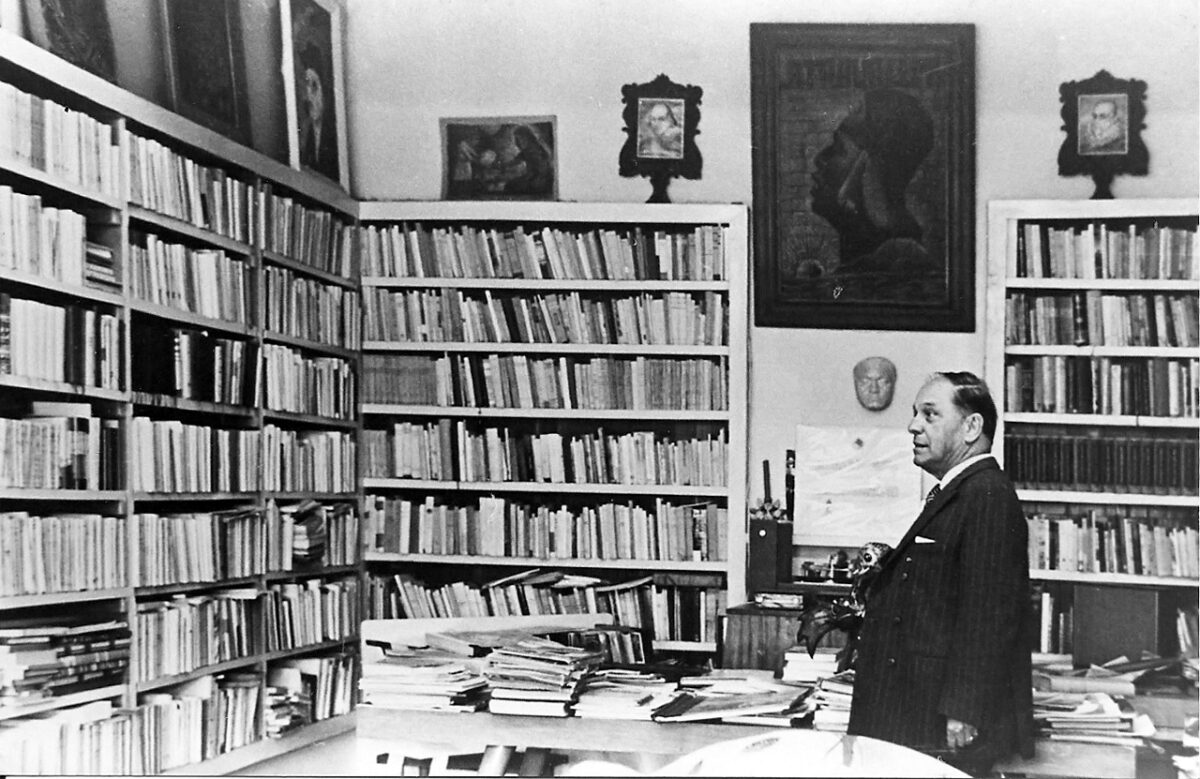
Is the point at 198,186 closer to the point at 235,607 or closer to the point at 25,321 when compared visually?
the point at 25,321

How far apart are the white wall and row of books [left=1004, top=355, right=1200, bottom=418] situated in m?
0.23

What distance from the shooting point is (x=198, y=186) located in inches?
192

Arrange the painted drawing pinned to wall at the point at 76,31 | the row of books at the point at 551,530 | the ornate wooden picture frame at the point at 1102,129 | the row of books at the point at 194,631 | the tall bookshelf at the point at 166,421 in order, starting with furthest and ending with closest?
the row of books at the point at 551,530, the ornate wooden picture frame at the point at 1102,129, the row of books at the point at 194,631, the painted drawing pinned to wall at the point at 76,31, the tall bookshelf at the point at 166,421

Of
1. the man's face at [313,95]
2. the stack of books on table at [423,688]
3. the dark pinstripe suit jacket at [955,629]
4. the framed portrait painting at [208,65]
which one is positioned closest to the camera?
the dark pinstripe suit jacket at [955,629]

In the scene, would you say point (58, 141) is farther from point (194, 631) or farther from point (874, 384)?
point (874, 384)

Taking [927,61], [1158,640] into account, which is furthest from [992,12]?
[1158,640]

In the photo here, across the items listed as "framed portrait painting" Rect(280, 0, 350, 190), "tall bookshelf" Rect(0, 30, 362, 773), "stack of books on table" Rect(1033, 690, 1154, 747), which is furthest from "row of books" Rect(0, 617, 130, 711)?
"stack of books on table" Rect(1033, 690, 1154, 747)

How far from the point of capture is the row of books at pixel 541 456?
20.1ft

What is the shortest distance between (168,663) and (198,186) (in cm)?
178

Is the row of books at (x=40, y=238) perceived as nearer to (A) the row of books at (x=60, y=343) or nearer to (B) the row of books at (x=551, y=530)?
(A) the row of books at (x=60, y=343)

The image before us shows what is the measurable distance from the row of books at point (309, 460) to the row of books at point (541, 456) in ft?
0.61

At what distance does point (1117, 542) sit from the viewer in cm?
568

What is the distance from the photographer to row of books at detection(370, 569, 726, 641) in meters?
6.05

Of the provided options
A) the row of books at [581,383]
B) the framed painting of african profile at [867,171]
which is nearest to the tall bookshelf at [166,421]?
the row of books at [581,383]
